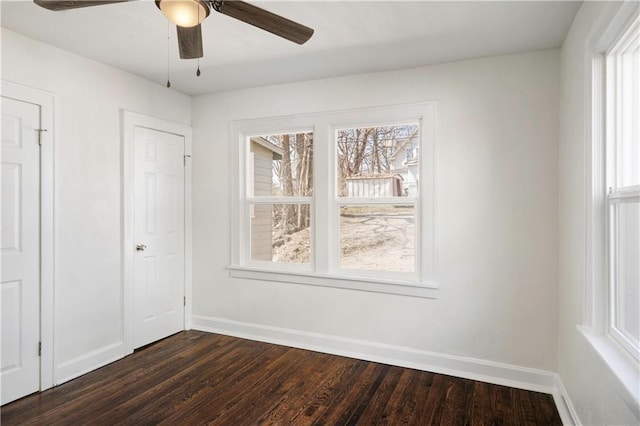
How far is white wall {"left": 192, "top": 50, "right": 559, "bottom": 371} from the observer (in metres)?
2.72

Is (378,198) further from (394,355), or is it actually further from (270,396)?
(270,396)

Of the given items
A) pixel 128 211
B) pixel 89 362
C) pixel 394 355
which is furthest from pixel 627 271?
pixel 89 362

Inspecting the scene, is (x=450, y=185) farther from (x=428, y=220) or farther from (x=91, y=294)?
(x=91, y=294)

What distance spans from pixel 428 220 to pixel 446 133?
28.4 inches

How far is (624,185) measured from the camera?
5.74 feet

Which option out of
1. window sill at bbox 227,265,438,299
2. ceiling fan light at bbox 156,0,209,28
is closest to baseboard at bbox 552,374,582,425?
window sill at bbox 227,265,438,299

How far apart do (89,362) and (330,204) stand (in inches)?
94.2

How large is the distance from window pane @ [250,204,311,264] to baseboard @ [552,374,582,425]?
2.19 meters

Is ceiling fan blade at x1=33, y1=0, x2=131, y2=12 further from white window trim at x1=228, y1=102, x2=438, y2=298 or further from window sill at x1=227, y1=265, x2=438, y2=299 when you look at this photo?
window sill at x1=227, y1=265, x2=438, y2=299

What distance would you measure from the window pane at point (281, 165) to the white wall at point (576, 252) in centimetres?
204

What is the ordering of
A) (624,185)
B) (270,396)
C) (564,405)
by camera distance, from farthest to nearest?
(270,396) < (564,405) < (624,185)

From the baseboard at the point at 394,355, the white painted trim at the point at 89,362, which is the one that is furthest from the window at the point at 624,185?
the white painted trim at the point at 89,362

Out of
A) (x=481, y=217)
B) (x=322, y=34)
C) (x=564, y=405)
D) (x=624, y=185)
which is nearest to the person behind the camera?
(x=624, y=185)

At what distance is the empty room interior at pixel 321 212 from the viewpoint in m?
2.06
